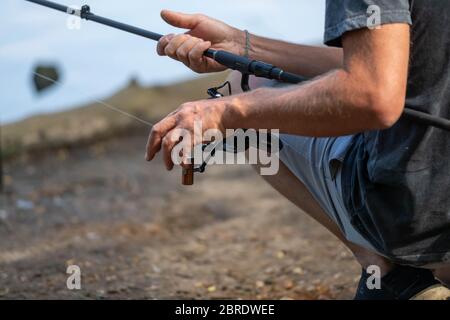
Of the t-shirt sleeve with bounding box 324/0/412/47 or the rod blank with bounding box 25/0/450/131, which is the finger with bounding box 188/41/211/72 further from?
the t-shirt sleeve with bounding box 324/0/412/47

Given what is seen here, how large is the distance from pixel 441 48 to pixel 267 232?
90.4 inches

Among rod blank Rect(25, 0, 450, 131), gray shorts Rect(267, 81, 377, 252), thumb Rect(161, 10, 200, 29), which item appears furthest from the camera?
thumb Rect(161, 10, 200, 29)

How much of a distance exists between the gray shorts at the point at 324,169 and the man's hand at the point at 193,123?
1.35ft

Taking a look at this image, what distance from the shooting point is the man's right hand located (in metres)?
2.15

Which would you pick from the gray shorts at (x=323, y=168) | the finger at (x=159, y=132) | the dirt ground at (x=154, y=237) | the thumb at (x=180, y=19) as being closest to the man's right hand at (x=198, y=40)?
the thumb at (x=180, y=19)

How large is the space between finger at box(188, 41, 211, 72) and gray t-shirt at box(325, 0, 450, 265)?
0.48m

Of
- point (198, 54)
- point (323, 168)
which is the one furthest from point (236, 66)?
point (323, 168)

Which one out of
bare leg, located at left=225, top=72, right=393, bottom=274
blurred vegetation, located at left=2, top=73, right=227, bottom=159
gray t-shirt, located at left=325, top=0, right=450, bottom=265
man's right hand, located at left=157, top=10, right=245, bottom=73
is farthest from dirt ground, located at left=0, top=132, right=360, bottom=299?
man's right hand, located at left=157, top=10, right=245, bottom=73

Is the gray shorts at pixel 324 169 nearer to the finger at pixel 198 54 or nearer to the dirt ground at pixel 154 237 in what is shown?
the finger at pixel 198 54

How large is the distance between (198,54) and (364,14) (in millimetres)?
609

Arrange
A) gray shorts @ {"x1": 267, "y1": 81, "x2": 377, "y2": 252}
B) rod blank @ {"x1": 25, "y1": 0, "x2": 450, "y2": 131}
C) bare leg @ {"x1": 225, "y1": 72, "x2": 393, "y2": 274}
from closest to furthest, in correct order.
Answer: rod blank @ {"x1": 25, "y1": 0, "x2": 450, "y2": 131} → gray shorts @ {"x1": 267, "y1": 81, "x2": 377, "y2": 252} → bare leg @ {"x1": 225, "y1": 72, "x2": 393, "y2": 274}
